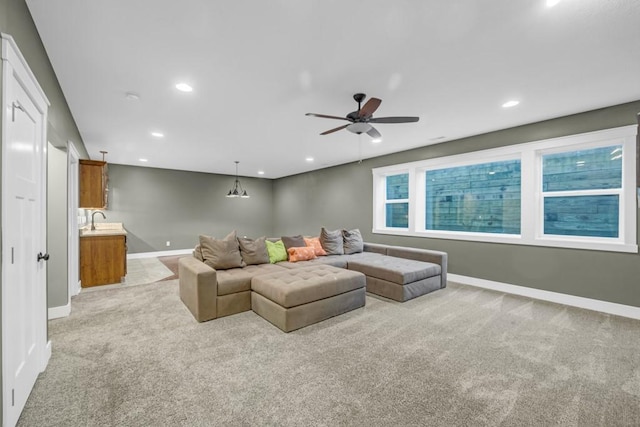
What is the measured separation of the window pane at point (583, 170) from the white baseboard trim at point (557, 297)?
58.5 inches

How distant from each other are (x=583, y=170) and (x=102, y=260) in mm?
7332

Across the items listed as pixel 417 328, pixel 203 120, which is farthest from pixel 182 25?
pixel 417 328

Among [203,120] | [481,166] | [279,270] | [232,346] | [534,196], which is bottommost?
[232,346]

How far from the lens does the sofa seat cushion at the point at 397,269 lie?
12.5 feet

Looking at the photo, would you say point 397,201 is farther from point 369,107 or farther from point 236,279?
point 236,279

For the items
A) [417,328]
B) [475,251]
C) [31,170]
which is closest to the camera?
[31,170]

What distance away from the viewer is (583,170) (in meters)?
3.76

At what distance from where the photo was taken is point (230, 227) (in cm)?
923

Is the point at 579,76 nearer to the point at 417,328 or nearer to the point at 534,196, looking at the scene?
the point at 534,196

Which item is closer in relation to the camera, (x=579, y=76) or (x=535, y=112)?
(x=579, y=76)

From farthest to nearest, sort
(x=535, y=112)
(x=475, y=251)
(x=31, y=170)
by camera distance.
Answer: (x=475, y=251) < (x=535, y=112) < (x=31, y=170)

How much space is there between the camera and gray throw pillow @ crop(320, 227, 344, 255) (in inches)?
199

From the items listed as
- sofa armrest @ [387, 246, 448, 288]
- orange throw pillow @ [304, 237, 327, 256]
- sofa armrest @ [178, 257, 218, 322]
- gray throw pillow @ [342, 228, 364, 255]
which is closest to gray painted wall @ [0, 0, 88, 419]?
sofa armrest @ [178, 257, 218, 322]

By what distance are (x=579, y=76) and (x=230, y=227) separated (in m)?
8.78
